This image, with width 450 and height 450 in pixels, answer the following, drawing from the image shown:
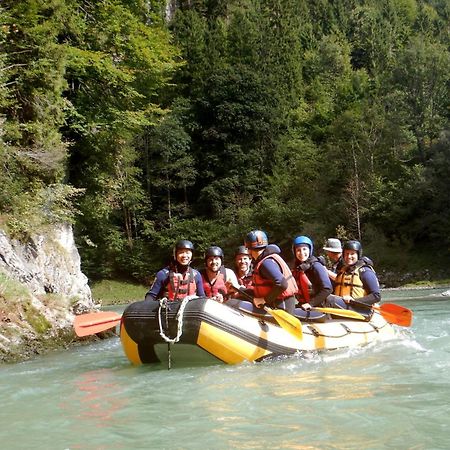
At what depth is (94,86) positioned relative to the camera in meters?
15.2

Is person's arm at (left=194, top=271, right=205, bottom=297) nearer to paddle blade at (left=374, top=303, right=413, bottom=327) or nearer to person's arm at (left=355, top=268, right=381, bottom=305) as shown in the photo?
person's arm at (left=355, top=268, right=381, bottom=305)

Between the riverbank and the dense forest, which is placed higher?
the dense forest

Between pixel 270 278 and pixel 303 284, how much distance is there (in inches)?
45.6

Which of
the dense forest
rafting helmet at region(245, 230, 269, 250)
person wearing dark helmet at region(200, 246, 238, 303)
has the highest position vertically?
the dense forest

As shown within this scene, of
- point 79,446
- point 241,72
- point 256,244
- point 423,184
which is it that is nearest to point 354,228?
point 423,184

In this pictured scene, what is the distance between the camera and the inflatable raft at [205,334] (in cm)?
623

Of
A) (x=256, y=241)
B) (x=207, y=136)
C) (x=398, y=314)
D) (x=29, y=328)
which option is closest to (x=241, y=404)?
(x=256, y=241)

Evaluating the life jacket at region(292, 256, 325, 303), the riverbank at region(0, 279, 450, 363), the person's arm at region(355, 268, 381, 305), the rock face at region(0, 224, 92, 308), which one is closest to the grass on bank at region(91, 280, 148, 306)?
the rock face at region(0, 224, 92, 308)

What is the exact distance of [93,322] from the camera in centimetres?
725

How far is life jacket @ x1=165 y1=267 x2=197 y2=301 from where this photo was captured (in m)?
7.04

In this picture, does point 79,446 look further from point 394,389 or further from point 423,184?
point 423,184

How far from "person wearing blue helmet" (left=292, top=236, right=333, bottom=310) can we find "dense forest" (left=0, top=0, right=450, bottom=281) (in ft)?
17.2

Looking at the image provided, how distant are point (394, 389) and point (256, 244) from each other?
267cm

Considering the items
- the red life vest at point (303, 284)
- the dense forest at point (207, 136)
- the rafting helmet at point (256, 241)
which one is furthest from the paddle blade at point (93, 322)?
the dense forest at point (207, 136)
